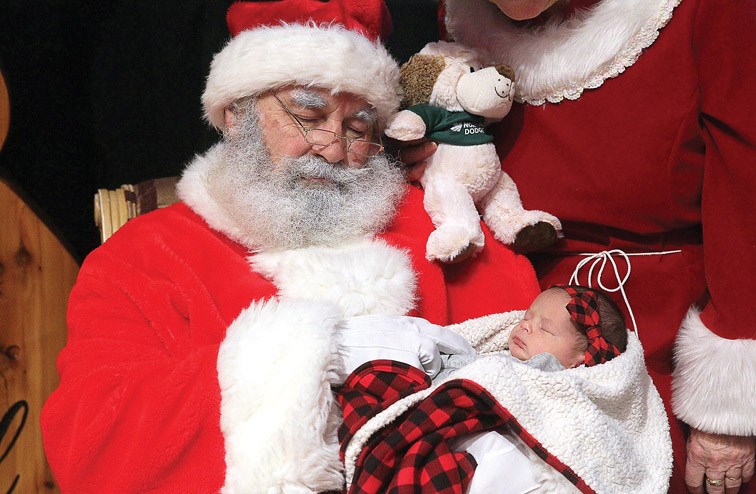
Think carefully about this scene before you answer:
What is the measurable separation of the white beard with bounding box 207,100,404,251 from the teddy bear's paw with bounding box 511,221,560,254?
34cm

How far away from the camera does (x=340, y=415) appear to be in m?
1.44

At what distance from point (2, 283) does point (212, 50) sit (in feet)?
3.30

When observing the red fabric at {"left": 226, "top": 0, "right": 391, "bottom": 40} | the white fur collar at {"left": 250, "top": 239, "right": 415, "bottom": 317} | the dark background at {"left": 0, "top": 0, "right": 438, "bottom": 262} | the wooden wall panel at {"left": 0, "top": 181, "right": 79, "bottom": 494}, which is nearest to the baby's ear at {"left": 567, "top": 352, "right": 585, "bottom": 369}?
the white fur collar at {"left": 250, "top": 239, "right": 415, "bottom": 317}

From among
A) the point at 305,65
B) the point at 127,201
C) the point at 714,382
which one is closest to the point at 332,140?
the point at 305,65

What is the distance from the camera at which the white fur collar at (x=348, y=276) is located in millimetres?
1604

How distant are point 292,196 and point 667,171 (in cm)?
89

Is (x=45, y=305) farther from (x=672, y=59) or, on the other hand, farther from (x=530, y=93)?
(x=672, y=59)

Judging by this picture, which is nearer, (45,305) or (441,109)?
(441,109)

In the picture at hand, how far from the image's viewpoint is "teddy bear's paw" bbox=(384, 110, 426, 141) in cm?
185

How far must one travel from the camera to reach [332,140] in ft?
A: 5.83

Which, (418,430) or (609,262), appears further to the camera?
(609,262)

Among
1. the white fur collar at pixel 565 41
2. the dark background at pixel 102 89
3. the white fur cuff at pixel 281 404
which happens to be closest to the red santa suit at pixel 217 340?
the white fur cuff at pixel 281 404

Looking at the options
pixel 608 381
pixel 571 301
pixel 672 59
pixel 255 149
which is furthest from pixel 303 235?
pixel 672 59

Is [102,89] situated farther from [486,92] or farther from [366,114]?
[486,92]
